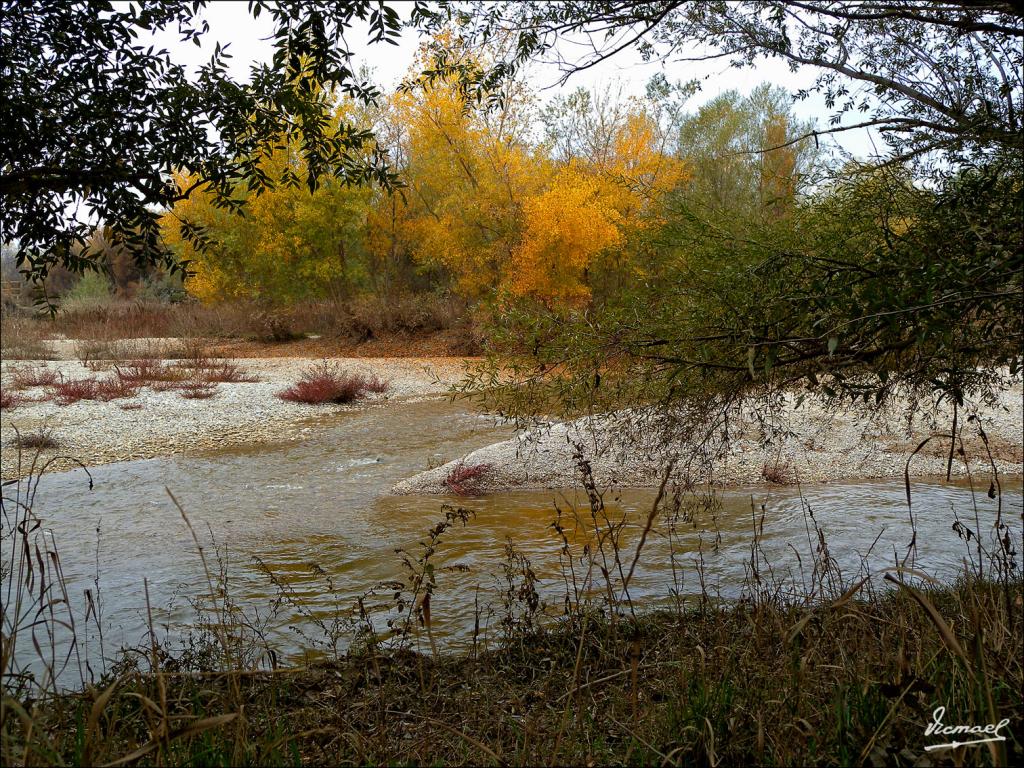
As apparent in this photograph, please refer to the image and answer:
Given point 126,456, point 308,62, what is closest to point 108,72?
point 308,62

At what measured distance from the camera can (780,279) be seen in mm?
4070

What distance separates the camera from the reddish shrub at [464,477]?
9633mm

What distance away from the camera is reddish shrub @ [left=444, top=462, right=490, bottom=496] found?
9633 millimetres

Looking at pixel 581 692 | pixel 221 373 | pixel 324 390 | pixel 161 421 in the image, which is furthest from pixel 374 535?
pixel 221 373

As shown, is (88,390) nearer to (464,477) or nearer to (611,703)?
(464,477)

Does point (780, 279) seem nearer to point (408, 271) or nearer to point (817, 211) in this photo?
point (817, 211)

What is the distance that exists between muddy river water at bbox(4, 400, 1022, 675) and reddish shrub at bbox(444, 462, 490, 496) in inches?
8.9

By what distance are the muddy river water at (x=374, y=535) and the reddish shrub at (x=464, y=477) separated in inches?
8.9

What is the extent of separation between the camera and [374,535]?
7910 millimetres

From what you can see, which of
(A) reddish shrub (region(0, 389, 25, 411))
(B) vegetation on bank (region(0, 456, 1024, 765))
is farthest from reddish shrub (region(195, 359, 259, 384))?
(B) vegetation on bank (region(0, 456, 1024, 765))

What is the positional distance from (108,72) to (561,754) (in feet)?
12.7

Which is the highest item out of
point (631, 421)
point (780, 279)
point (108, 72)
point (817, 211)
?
point (108, 72)

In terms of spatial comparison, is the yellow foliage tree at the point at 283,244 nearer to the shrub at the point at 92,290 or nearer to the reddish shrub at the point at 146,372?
the shrub at the point at 92,290

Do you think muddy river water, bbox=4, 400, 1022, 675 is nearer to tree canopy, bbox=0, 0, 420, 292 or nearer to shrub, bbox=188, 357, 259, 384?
tree canopy, bbox=0, 0, 420, 292
